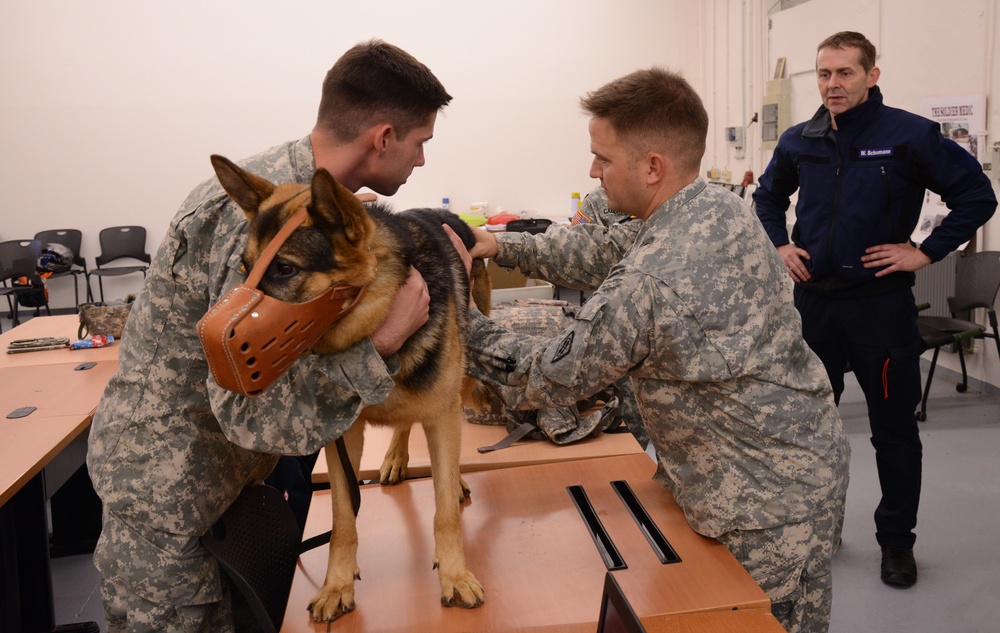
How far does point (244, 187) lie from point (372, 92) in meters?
0.41

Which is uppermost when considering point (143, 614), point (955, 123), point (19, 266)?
point (955, 123)

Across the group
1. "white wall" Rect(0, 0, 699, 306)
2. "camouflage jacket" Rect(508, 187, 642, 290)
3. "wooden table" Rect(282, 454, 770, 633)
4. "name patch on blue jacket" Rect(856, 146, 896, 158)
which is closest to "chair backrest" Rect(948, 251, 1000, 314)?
"name patch on blue jacket" Rect(856, 146, 896, 158)

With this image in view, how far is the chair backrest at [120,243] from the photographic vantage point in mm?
8812

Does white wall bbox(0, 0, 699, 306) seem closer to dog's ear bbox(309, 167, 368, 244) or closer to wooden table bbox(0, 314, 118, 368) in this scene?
wooden table bbox(0, 314, 118, 368)

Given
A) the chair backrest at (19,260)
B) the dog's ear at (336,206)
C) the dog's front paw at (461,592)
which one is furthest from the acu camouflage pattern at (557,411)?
the chair backrest at (19,260)

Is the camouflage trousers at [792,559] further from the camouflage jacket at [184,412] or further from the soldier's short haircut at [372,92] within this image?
the soldier's short haircut at [372,92]

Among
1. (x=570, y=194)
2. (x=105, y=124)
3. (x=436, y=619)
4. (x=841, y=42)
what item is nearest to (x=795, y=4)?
(x=570, y=194)

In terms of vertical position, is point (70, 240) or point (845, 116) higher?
point (845, 116)

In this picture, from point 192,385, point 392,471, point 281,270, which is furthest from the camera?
point 392,471

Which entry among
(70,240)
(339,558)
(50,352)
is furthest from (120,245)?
(339,558)

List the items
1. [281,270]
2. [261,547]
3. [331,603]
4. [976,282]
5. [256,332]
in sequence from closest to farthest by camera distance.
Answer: [256,332] < [281,270] < [331,603] < [261,547] < [976,282]

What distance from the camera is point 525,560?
166 centimetres

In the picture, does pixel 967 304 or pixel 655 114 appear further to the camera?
pixel 967 304

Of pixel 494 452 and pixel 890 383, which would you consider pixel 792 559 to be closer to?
pixel 494 452
